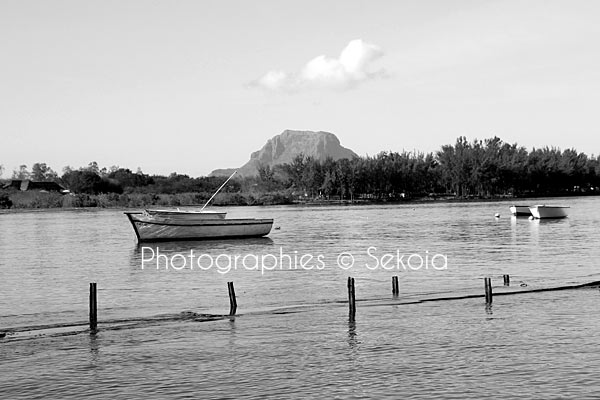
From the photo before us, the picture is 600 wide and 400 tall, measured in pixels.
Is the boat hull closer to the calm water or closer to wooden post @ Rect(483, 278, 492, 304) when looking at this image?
the calm water

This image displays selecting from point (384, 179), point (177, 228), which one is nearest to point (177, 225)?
point (177, 228)

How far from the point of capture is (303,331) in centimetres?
2250

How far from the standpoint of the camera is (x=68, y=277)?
38.6 meters

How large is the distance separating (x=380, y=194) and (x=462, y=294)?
164767 mm

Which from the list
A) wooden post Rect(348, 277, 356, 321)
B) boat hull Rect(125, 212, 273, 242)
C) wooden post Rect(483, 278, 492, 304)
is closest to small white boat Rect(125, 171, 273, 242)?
boat hull Rect(125, 212, 273, 242)

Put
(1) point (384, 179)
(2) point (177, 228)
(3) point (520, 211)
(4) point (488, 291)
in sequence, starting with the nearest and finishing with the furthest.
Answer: (4) point (488, 291)
(2) point (177, 228)
(3) point (520, 211)
(1) point (384, 179)

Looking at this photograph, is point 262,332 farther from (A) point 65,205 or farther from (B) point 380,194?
(B) point 380,194

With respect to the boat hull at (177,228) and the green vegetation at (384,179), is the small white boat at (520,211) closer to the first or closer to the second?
the boat hull at (177,228)

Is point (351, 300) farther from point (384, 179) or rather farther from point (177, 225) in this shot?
point (384, 179)

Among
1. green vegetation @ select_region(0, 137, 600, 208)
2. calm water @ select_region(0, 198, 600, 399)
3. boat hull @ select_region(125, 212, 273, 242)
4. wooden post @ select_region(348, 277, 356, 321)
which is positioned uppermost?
green vegetation @ select_region(0, 137, 600, 208)

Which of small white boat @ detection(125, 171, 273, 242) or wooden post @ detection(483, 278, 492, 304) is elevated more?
small white boat @ detection(125, 171, 273, 242)

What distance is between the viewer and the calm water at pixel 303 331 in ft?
55.6

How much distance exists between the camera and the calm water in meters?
16.9

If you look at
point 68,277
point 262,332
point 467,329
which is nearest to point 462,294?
point 467,329
